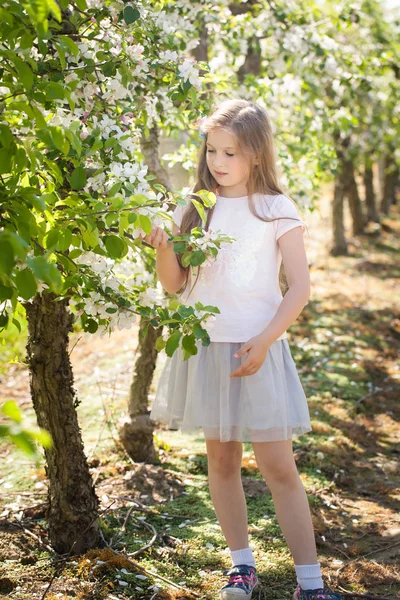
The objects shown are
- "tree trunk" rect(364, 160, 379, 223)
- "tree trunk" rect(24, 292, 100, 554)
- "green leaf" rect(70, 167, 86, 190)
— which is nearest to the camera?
"green leaf" rect(70, 167, 86, 190)

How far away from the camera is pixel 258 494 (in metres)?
3.75

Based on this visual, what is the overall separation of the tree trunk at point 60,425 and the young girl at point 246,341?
456mm

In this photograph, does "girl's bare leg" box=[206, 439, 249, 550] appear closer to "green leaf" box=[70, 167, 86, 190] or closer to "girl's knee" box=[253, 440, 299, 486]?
"girl's knee" box=[253, 440, 299, 486]

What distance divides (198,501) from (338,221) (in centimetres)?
949

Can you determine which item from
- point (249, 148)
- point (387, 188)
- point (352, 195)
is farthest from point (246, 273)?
point (387, 188)

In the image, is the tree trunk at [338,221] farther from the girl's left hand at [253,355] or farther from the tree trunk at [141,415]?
the girl's left hand at [253,355]

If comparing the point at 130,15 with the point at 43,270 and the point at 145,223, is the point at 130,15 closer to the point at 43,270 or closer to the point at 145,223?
the point at 145,223

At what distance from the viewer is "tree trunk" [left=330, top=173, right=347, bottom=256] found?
12.6 meters

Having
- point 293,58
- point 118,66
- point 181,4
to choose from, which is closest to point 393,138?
point 293,58

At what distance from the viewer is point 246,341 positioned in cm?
260

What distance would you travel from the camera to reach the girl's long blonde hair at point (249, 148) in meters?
2.63

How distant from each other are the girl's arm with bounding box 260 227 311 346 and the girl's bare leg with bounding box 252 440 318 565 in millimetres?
405

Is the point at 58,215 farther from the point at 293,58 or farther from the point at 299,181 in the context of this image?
the point at 293,58

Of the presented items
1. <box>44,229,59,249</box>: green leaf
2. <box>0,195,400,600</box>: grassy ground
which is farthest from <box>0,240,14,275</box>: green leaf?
<box>0,195,400,600</box>: grassy ground
